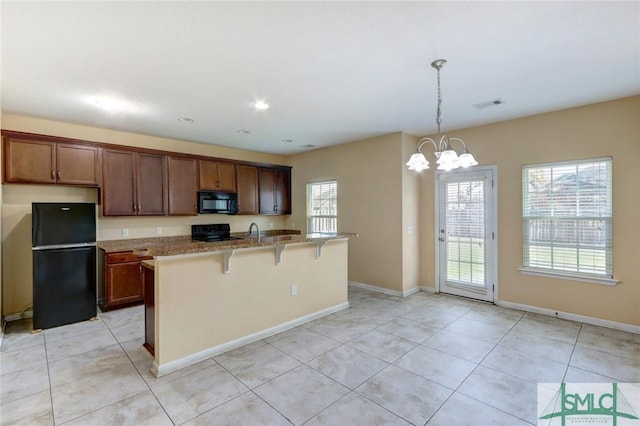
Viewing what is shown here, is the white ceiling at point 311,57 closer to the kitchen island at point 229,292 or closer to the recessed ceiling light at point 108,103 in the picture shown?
the recessed ceiling light at point 108,103

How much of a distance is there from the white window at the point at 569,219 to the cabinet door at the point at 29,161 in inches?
251

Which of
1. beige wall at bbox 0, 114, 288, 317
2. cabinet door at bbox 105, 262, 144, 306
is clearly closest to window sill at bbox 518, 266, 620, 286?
cabinet door at bbox 105, 262, 144, 306

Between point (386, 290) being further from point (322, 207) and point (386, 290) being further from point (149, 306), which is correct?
point (149, 306)

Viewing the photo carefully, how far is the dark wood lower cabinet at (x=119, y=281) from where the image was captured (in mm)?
4219

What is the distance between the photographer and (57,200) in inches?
165

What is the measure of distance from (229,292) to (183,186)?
9.18 feet

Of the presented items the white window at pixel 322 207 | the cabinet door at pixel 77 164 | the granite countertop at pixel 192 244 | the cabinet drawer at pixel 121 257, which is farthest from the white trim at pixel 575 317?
the cabinet door at pixel 77 164

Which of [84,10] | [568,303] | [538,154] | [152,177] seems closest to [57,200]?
[152,177]

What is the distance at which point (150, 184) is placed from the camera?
4785 millimetres

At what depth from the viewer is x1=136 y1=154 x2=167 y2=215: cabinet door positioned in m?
4.68

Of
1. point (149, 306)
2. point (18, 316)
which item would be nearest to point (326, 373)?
point (149, 306)

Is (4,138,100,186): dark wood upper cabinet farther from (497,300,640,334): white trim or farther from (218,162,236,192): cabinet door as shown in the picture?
(497,300,640,334): white trim

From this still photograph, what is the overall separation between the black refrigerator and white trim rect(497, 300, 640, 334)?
5.68 meters

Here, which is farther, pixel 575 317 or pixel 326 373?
pixel 575 317
